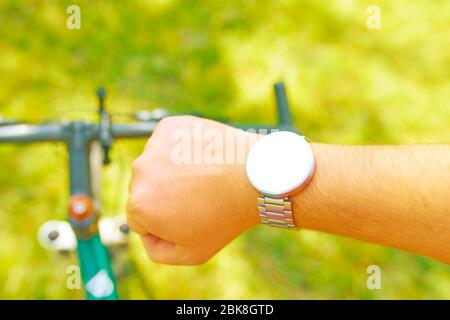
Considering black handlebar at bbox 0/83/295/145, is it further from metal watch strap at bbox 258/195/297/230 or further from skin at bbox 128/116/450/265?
metal watch strap at bbox 258/195/297/230

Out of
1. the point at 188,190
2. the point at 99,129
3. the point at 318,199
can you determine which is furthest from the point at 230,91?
the point at 318,199

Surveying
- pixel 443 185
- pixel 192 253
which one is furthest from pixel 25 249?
pixel 443 185

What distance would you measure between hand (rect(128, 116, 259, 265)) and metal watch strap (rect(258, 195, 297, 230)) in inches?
1.3

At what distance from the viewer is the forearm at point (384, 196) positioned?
45.3 inches

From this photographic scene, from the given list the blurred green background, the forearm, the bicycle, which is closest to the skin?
the forearm

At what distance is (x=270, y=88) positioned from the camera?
295cm

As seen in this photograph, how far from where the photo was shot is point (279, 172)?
1.25 metres

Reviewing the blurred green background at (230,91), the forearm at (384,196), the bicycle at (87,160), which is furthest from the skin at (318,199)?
the blurred green background at (230,91)

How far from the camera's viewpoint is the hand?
1.32 metres

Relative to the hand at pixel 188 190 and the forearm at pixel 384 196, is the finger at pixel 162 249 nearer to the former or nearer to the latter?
the hand at pixel 188 190

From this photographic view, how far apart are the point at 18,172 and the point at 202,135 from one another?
1.61m

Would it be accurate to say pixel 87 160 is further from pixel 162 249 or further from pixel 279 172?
pixel 279 172

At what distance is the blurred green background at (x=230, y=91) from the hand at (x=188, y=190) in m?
1.13

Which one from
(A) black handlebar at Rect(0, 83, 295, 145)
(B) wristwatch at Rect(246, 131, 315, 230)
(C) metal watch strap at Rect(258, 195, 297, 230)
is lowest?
(C) metal watch strap at Rect(258, 195, 297, 230)
